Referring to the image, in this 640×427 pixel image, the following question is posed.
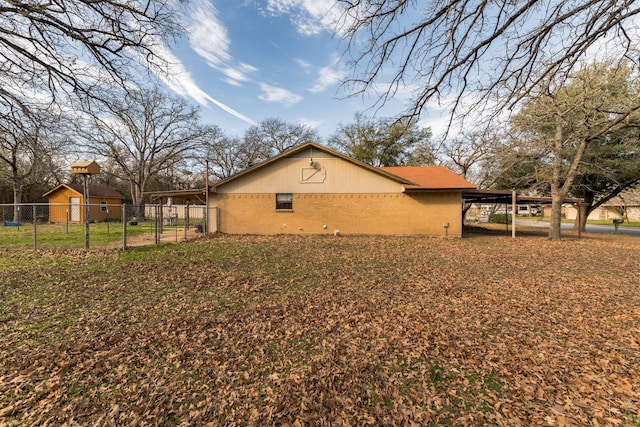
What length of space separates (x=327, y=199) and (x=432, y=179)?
6098 mm

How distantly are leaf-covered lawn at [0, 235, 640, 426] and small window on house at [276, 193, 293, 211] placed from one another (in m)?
8.98

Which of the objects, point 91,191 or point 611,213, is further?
point 611,213

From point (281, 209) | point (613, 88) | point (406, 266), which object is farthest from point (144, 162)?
point (613, 88)

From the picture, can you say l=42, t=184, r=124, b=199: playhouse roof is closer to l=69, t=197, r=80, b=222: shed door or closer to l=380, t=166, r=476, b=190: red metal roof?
l=69, t=197, r=80, b=222: shed door

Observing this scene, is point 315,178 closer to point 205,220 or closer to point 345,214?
point 345,214

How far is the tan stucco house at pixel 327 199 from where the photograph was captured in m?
15.0

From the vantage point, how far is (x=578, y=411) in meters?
2.36

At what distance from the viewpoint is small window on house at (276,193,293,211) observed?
15.8m

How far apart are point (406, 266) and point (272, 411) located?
6.38m

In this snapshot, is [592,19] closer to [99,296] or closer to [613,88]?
[99,296]

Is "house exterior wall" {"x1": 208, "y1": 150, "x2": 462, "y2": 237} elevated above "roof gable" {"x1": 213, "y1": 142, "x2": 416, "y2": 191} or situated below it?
below

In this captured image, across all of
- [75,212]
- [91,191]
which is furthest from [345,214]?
[91,191]

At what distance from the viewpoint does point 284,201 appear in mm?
15828

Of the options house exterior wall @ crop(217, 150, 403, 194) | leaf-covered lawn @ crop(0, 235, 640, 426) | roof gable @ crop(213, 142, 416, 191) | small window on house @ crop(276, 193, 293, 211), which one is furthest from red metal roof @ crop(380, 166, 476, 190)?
leaf-covered lawn @ crop(0, 235, 640, 426)
